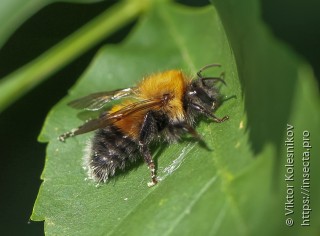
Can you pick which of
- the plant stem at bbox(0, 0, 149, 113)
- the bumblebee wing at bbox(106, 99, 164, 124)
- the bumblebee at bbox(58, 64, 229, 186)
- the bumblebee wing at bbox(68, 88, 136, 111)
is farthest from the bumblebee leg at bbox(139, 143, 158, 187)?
the plant stem at bbox(0, 0, 149, 113)

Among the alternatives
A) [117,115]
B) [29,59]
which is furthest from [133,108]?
[29,59]

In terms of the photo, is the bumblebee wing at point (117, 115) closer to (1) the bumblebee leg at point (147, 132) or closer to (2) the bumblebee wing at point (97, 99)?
(1) the bumblebee leg at point (147, 132)

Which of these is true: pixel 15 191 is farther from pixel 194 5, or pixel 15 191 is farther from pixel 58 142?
pixel 194 5

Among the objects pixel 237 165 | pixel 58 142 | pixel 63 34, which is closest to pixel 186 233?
pixel 237 165

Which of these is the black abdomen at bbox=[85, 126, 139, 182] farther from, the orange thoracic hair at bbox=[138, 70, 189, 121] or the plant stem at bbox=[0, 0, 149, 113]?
the plant stem at bbox=[0, 0, 149, 113]

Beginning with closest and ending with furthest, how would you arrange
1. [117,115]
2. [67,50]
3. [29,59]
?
1. [117,115]
2. [67,50]
3. [29,59]

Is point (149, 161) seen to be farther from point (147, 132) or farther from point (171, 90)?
point (171, 90)

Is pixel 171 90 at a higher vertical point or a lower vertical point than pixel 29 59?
lower
